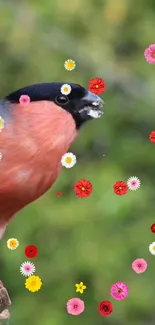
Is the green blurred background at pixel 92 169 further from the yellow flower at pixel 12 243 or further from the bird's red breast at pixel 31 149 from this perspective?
the bird's red breast at pixel 31 149

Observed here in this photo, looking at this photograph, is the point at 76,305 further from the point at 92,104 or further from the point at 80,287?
the point at 92,104

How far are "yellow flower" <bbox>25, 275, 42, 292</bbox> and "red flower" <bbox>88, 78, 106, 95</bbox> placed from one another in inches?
22.7

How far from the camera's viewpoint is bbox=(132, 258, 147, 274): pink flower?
2.08 m

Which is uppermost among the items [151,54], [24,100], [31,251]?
[151,54]

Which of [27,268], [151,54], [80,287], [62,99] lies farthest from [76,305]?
[151,54]

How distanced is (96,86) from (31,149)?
1.03 ft

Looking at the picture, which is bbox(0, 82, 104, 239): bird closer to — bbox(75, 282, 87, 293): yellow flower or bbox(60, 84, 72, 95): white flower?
bbox(60, 84, 72, 95): white flower

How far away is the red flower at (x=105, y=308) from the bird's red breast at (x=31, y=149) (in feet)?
1.36

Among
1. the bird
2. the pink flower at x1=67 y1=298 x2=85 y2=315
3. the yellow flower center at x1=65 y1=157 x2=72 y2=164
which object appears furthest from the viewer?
the pink flower at x1=67 y1=298 x2=85 y2=315

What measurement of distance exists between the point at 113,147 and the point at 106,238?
0.29 meters

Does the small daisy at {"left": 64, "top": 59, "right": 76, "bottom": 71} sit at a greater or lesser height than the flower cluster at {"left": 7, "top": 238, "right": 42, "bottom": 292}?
greater

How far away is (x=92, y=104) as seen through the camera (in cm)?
194

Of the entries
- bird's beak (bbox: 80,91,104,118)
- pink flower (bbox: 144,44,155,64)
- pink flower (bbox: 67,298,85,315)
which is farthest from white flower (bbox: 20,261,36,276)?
pink flower (bbox: 144,44,155,64)

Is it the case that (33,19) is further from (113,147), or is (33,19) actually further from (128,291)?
(128,291)
